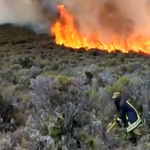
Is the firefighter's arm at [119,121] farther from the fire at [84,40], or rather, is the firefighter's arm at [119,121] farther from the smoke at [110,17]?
the smoke at [110,17]

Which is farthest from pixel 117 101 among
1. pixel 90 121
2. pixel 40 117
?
pixel 40 117

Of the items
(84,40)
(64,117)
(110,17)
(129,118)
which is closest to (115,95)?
(129,118)

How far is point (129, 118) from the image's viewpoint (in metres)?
5.64

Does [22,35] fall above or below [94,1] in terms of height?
below

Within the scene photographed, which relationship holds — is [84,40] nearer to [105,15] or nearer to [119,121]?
[105,15]

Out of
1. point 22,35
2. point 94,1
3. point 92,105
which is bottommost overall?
A: point 92,105

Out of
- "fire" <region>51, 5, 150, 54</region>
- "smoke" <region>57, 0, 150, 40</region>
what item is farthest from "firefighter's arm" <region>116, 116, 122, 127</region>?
"smoke" <region>57, 0, 150, 40</region>

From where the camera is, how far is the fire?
102 feet

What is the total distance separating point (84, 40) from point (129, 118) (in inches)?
1177

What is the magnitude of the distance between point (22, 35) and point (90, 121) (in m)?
39.5

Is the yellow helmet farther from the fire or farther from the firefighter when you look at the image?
the fire

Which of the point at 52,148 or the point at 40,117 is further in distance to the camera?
the point at 40,117

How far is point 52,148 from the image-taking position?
4602mm

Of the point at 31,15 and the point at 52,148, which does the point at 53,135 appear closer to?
the point at 52,148
